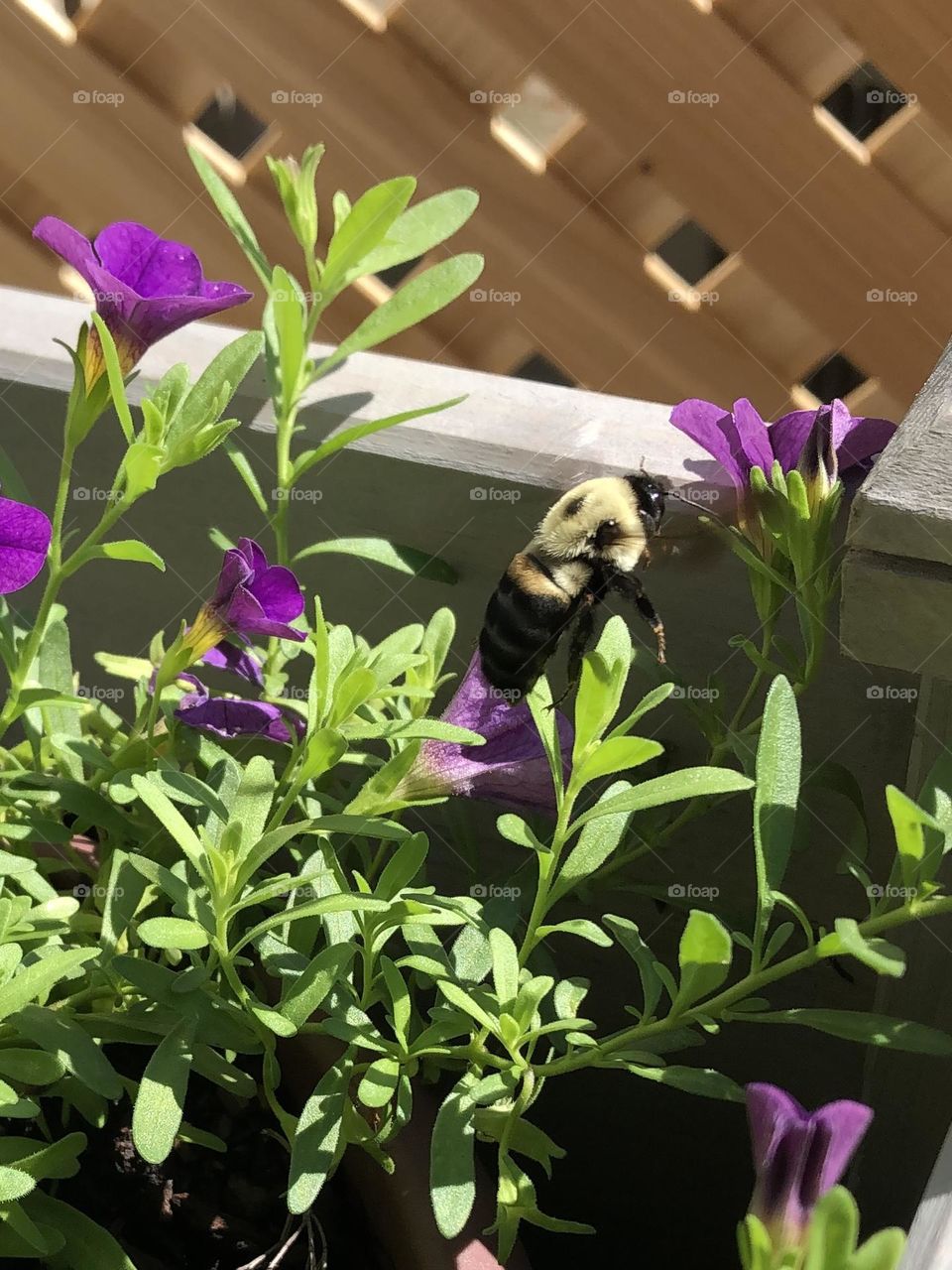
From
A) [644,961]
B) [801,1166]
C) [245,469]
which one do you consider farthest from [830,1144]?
[245,469]

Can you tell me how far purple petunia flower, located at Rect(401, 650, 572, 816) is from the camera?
59cm

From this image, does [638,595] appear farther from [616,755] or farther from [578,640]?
[616,755]

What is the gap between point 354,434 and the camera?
681mm

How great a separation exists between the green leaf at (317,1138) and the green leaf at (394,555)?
0.90 feet

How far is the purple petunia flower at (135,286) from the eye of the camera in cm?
59

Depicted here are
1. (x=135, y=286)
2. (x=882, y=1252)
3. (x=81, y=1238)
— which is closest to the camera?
(x=882, y=1252)

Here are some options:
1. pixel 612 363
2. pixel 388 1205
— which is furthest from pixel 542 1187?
pixel 612 363

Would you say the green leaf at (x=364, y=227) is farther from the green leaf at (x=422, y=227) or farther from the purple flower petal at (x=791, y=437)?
the purple flower petal at (x=791, y=437)

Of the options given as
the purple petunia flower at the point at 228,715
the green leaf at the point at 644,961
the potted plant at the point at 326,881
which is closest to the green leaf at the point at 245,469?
the potted plant at the point at 326,881

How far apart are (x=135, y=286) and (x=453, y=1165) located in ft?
1.46

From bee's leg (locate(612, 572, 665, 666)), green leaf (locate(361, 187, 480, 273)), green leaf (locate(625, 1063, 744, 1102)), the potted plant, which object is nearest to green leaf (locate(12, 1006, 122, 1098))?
the potted plant

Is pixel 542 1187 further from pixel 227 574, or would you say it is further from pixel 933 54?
pixel 933 54

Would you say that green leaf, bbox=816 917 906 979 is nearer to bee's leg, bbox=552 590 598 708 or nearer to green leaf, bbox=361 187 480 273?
bee's leg, bbox=552 590 598 708

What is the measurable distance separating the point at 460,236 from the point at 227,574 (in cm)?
101
